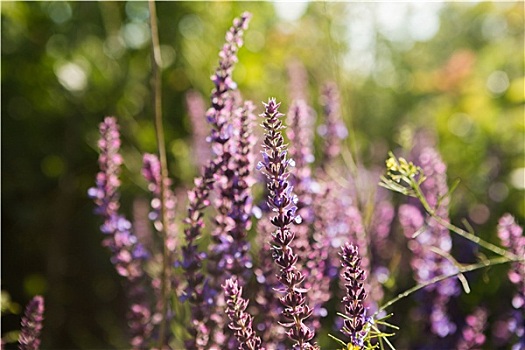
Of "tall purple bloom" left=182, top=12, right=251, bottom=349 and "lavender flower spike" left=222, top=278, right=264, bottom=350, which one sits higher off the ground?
"tall purple bloom" left=182, top=12, right=251, bottom=349

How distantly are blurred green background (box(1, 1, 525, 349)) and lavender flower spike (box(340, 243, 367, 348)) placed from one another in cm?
150

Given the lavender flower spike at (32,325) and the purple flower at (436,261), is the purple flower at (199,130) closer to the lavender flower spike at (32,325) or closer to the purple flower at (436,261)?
the purple flower at (436,261)

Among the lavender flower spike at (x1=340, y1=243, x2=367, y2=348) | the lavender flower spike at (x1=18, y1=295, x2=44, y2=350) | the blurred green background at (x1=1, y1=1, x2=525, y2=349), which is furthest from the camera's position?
the blurred green background at (x1=1, y1=1, x2=525, y2=349)

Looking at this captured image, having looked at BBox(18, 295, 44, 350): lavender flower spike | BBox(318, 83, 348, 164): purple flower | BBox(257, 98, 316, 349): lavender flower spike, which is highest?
BBox(318, 83, 348, 164): purple flower

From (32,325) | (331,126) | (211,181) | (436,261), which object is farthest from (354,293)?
(331,126)

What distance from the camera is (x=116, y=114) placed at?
9.23ft

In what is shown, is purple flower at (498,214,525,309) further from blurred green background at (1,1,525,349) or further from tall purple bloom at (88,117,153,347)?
blurred green background at (1,1,525,349)

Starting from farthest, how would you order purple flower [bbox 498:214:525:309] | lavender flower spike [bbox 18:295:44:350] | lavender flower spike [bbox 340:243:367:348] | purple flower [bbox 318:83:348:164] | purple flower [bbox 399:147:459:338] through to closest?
purple flower [bbox 318:83:348:164] → purple flower [bbox 399:147:459:338] → purple flower [bbox 498:214:525:309] → lavender flower spike [bbox 18:295:44:350] → lavender flower spike [bbox 340:243:367:348]

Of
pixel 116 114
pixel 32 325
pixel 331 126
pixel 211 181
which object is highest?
pixel 116 114

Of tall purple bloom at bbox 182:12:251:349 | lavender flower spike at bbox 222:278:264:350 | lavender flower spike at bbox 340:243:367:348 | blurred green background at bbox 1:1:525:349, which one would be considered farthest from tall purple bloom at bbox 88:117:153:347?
blurred green background at bbox 1:1:525:349

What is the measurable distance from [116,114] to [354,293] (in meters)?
2.04

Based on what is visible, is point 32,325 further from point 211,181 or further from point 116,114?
point 116,114

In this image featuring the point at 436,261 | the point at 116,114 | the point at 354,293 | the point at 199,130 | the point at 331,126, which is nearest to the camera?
the point at 354,293

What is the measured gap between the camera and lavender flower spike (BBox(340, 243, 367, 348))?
0.90 metres
